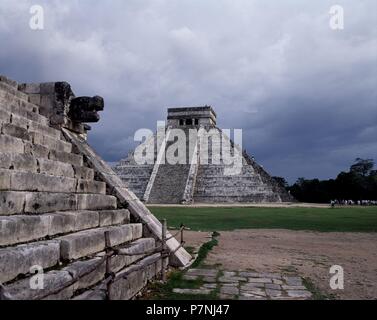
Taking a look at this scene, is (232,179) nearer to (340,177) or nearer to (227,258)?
(340,177)

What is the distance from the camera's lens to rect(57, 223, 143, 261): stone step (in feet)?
12.8

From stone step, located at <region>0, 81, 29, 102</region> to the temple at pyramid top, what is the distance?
39153 millimetres

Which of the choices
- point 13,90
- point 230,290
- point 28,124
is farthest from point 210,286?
point 13,90

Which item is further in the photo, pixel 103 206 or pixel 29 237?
pixel 103 206

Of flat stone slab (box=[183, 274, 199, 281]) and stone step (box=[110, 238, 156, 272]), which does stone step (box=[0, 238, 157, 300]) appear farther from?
flat stone slab (box=[183, 274, 199, 281])

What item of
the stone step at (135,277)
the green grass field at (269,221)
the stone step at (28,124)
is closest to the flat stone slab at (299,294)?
the stone step at (135,277)

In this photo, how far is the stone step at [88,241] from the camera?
3.89 meters

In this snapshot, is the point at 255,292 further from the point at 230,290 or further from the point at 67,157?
the point at 67,157

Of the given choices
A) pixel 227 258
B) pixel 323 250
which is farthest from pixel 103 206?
pixel 323 250

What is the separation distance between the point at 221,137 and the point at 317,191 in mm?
18382

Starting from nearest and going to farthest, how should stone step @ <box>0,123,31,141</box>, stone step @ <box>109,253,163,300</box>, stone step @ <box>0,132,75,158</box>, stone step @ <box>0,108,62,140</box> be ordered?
stone step @ <box>109,253,163,300</box> < stone step @ <box>0,132,75,158</box> < stone step @ <box>0,123,31,141</box> < stone step @ <box>0,108,62,140</box>

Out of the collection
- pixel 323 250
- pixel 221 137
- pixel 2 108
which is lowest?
pixel 323 250

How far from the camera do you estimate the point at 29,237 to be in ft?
12.0

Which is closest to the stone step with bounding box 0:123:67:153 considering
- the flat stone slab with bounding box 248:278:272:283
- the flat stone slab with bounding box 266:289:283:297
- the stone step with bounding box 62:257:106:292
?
the stone step with bounding box 62:257:106:292
